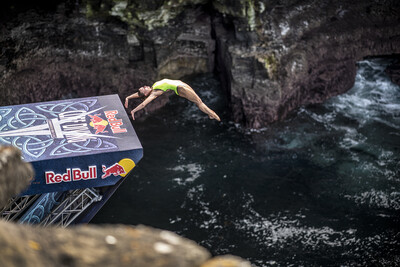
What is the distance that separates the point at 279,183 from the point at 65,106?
36.0 ft

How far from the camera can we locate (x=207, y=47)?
30562 mm

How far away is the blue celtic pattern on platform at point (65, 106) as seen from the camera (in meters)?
18.2

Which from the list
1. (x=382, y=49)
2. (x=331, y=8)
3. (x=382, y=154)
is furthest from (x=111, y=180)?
(x=382, y=49)

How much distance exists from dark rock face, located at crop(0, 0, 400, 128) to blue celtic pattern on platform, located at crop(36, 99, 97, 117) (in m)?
9.64

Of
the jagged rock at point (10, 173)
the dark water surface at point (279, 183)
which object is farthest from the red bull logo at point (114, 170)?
the jagged rock at point (10, 173)

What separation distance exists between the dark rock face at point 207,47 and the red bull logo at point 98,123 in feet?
36.1

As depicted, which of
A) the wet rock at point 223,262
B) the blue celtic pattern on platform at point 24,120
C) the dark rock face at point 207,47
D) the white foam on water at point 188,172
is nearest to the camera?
the wet rock at point 223,262

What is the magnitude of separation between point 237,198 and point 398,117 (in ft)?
36.3

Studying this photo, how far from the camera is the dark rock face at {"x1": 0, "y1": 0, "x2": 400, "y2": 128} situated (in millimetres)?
27500

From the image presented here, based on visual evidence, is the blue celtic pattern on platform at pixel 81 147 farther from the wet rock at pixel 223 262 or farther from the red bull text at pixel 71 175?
the wet rock at pixel 223 262

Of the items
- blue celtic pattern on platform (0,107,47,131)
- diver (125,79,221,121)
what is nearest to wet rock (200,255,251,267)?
diver (125,79,221,121)

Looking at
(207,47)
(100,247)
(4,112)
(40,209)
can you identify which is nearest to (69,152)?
(40,209)

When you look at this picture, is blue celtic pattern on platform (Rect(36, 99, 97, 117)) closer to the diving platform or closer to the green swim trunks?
the diving platform

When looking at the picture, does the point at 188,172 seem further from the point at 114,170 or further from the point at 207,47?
the point at 114,170
